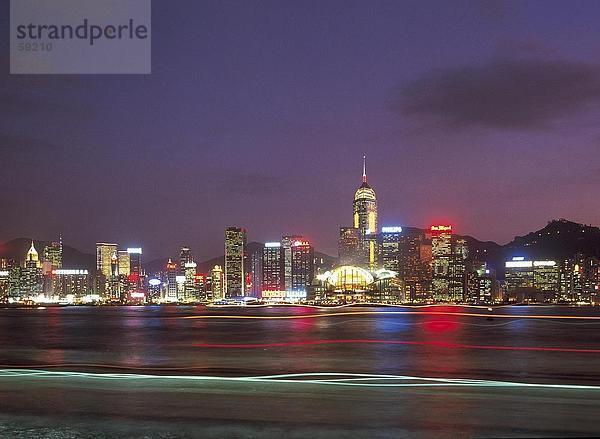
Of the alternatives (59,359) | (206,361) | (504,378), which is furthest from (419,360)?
(59,359)

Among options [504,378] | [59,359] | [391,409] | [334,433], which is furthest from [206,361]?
[334,433]

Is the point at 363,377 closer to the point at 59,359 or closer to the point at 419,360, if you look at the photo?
the point at 419,360

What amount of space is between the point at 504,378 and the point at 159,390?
869cm

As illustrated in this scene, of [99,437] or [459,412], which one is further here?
[459,412]

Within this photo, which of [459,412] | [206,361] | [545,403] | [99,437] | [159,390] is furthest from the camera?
[206,361]

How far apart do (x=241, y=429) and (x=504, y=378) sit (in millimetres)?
9226

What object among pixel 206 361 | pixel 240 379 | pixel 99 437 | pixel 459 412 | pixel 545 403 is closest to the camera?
pixel 99 437

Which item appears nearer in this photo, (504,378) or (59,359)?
(504,378)

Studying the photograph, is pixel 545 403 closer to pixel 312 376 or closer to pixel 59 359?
pixel 312 376

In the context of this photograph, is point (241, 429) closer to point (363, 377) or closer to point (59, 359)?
point (363, 377)

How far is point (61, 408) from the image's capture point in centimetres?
1223

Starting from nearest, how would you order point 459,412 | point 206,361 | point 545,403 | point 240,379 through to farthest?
point 459,412 < point 545,403 < point 240,379 < point 206,361

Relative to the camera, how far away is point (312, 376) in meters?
17.2

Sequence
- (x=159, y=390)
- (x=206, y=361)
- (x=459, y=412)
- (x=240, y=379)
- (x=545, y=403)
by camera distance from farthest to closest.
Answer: (x=206, y=361) → (x=240, y=379) → (x=159, y=390) → (x=545, y=403) → (x=459, y=412)
